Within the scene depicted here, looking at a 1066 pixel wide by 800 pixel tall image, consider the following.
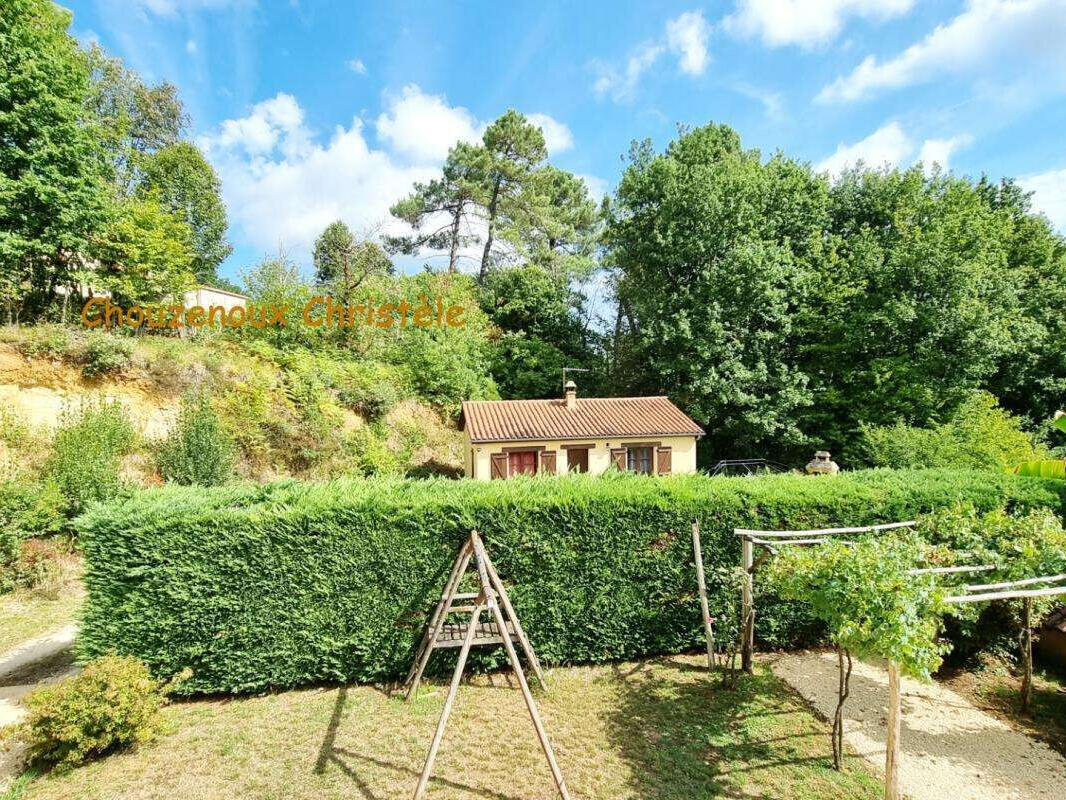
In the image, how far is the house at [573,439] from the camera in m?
16.0

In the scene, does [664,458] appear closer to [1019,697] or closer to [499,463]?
[499,463]

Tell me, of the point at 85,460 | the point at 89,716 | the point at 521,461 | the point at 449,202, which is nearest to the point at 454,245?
the point at 449,202

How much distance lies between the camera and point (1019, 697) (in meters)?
5.97

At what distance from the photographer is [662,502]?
6656mm

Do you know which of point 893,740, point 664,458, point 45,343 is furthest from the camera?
point 664,458

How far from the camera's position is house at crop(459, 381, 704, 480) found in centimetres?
1605

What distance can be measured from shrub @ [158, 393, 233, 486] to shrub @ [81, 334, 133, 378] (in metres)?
3.01

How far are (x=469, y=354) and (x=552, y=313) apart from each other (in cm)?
525

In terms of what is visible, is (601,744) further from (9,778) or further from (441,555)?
(9,778)

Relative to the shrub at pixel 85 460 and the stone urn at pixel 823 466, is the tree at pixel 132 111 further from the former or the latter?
the stone urn at pixel 823 466

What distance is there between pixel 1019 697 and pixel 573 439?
1167 cm

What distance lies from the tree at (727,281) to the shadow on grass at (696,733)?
564 inches

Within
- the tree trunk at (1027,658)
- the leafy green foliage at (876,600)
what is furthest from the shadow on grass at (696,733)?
the tree trunk at (1027,658)

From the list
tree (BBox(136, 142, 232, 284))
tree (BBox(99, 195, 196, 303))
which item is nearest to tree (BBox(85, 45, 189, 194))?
tree (BBox(136, 142, 232, 284))
